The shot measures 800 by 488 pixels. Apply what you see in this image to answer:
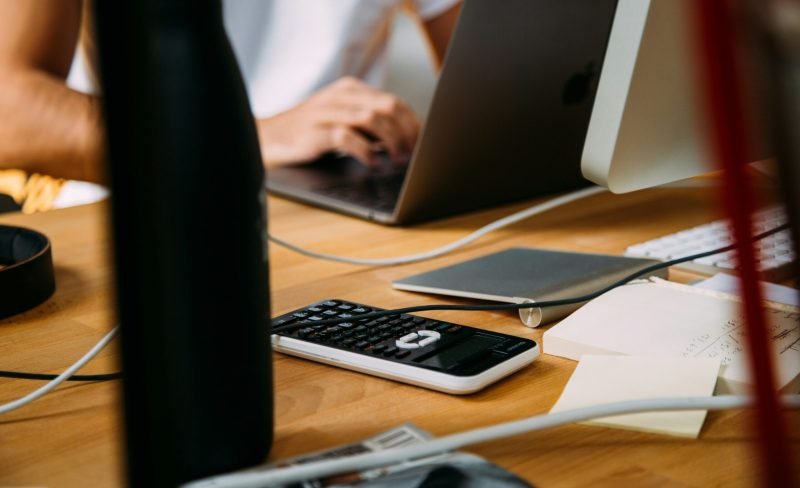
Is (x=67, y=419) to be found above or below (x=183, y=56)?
below

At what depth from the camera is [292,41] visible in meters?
1.85

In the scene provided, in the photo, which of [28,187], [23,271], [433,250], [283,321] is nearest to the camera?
[283,321]

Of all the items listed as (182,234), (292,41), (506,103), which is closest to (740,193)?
(182,234)

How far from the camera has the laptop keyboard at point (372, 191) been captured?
1.00 m

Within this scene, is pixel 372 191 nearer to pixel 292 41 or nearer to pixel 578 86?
pixel 578 86

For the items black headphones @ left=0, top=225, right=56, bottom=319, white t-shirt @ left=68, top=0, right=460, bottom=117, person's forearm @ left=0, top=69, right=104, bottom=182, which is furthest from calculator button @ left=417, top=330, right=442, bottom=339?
white t-shirt @ left=68, top=0, right=460, bottom=117

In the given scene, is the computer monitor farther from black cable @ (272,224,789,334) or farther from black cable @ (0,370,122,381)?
black cable @ (0,370,122,381)

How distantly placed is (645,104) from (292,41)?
1.30m

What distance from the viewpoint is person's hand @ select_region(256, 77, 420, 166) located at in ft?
3.99

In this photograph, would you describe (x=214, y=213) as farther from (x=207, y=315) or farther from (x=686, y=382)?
(x=686, y=382)

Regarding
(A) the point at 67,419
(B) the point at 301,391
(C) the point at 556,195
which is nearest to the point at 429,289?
(B) the point at 301,391

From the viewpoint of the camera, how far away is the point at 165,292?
0.34 m

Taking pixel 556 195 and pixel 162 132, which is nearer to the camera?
pixel 162 132

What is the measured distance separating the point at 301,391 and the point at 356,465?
0.15 meters
